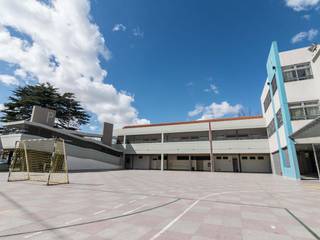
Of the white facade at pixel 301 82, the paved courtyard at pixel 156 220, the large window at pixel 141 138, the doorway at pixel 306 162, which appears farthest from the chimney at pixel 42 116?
the doorway at pixel 306 162

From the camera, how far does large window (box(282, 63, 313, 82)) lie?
15.6m

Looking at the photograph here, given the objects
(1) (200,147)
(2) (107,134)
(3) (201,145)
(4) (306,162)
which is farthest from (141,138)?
(4) (306,162)

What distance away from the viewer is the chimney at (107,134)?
32.1m

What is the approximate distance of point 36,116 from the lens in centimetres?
2314

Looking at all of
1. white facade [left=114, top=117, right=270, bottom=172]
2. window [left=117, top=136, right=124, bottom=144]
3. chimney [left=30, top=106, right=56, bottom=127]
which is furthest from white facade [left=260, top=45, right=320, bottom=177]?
chimney [left=30, top=106, right=56, bottom=127]

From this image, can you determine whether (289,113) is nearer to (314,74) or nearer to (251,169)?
(314,74)

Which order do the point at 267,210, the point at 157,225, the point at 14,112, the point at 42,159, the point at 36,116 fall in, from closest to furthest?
the point at 157,225 → the point at 267,210 → the point at 42,159 → the point at 36,116 → the point at 14,112

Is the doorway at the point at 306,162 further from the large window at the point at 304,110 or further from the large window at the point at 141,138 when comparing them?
the large window at the point at 141,138

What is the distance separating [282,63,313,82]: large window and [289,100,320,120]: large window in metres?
2.35

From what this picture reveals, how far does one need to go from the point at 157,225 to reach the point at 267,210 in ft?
12.6

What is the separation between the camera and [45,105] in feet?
109

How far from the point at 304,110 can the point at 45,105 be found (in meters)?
38.7

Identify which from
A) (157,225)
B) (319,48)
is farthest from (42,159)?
(319,48)

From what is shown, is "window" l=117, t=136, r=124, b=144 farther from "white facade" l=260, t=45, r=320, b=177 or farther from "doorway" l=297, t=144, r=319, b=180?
"doorway" l=297, t=144, r=319, b=180
